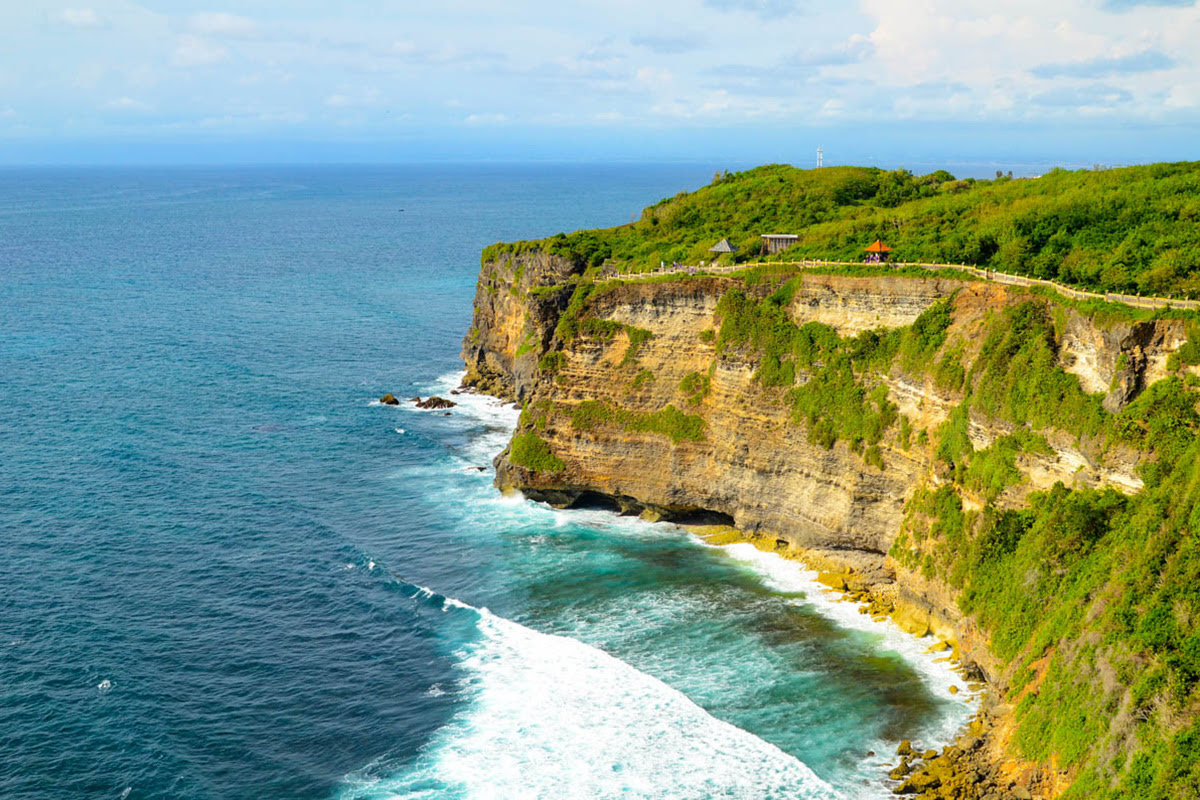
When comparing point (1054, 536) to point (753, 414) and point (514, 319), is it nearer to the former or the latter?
point (753, 414)

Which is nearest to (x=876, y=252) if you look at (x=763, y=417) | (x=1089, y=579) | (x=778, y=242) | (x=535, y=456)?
(x=778, y=242)

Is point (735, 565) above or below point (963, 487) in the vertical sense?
below

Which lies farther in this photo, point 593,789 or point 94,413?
point 94,413

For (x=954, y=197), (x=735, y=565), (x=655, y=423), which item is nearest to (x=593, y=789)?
(x=735, y=565)

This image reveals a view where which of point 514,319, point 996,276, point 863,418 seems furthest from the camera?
point 514,319

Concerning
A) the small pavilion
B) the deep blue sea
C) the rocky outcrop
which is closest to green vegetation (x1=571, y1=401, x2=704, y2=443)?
the rocky outcrop

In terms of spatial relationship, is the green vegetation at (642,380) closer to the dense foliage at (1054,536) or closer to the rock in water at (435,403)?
the dense foliage at (1054,536)

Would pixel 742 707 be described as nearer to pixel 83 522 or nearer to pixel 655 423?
pixel 655 423
